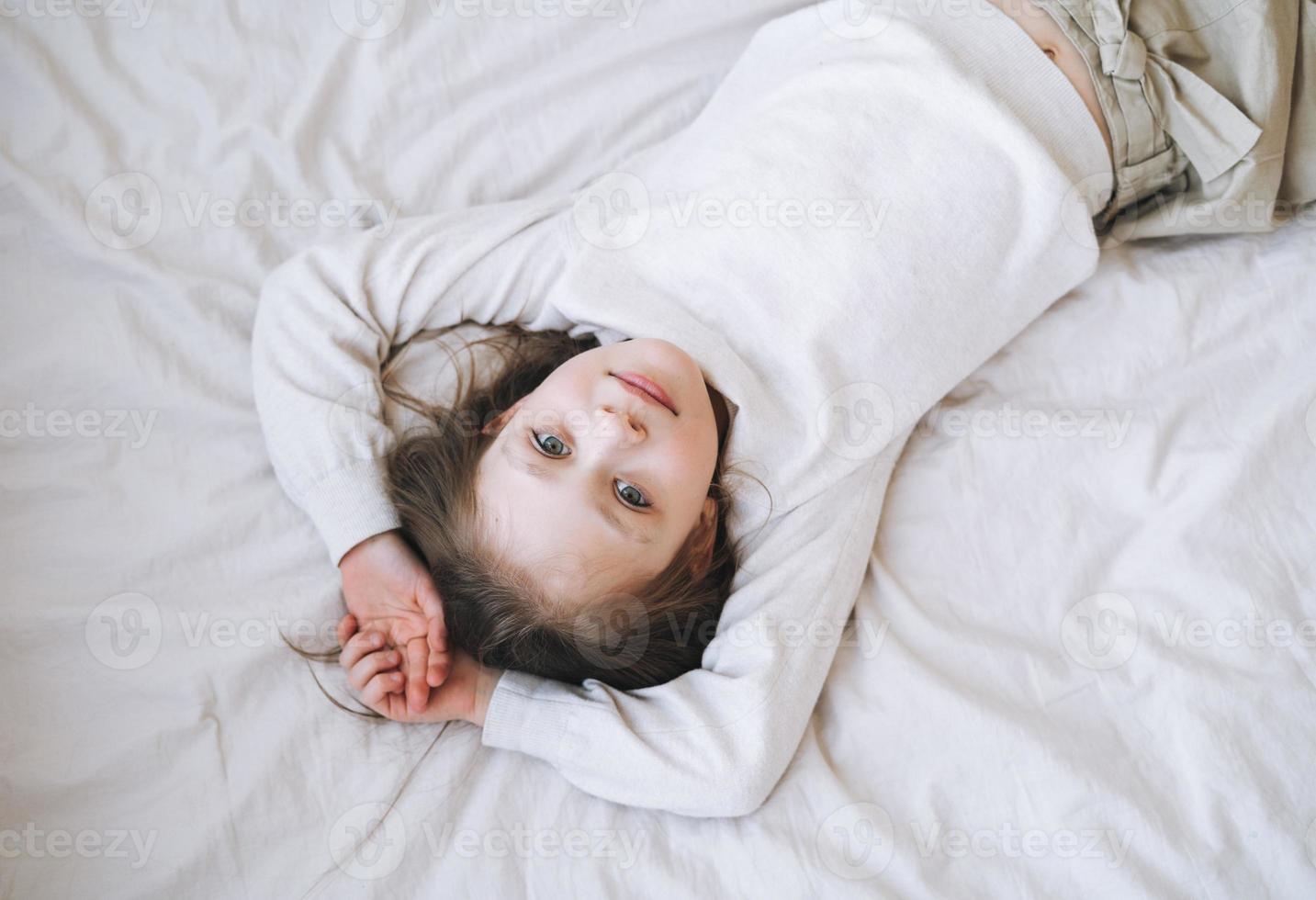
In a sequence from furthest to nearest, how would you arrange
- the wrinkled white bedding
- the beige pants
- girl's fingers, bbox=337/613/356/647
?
the beige pants < girl's fingers, bbox=337/613/356/647 < the wrinkled white bedding

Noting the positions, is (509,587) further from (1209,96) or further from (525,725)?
A: (1209,96)

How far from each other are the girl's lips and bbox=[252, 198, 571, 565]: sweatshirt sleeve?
23 cm

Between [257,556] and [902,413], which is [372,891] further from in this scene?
[902,413]

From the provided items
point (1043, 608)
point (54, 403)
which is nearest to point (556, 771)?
point (1043, 608)

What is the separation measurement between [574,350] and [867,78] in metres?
0.51

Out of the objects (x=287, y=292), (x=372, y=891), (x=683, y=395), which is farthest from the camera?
(x=287, y=292)

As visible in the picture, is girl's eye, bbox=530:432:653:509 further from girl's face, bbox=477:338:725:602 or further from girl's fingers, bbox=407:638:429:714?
girl's fingers, bbox=407:638:429:714

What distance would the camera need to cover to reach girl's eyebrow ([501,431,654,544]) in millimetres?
979

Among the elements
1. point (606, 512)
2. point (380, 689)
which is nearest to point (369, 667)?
point (380, 689)

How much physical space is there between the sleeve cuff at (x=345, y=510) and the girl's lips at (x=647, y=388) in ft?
1.04

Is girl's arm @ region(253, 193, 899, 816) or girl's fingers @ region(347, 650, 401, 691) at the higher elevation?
girl's arm @ region(253, 193, 899, 816)

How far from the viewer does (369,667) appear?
99 centimetres

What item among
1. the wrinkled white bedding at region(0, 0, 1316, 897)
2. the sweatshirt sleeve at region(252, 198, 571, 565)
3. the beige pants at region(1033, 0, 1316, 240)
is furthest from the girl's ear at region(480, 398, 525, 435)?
the beige pants at region(1033, 0, 1316, 240)

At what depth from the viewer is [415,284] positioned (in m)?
1.16
